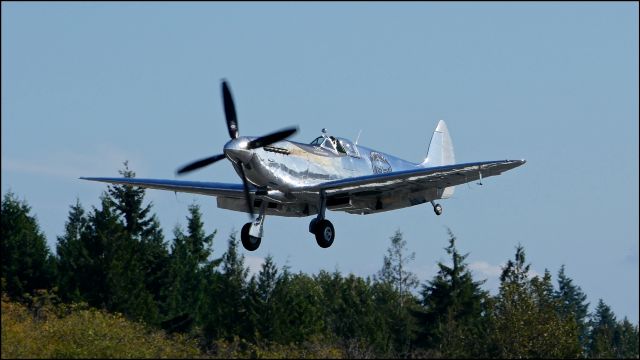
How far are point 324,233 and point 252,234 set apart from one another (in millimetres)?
2110

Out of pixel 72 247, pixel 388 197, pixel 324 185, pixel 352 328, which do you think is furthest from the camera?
pixel 352 328

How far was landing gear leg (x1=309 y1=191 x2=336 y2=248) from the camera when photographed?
3684 centimetres

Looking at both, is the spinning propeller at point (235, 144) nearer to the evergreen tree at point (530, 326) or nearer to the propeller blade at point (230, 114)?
the propeller blade at point (230, 114)

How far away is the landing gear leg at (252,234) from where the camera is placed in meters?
36.7

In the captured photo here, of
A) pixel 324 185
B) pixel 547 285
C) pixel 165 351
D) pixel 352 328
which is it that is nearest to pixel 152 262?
pixel 352 328

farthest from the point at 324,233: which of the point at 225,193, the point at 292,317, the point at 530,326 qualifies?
the point at 292,317

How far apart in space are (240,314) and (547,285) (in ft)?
55.2

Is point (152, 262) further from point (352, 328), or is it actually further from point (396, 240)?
point (396, 240)

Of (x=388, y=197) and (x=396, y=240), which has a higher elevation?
(x=396, y=240)

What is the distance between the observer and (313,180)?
36.7m

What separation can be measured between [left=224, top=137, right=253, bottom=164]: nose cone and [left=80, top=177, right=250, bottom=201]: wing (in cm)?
322

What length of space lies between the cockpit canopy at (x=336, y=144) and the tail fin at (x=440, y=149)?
794 cm

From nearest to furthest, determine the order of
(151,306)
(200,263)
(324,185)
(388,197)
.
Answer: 1. (324,185)
2. (388,197)
3. (151,306)
4. (200,263)

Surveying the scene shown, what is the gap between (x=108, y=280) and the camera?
218 ft
